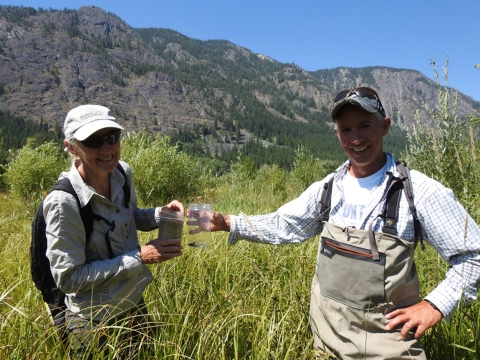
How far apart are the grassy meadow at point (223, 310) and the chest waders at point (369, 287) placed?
0.23m

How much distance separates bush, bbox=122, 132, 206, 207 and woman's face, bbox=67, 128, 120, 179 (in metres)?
8.06

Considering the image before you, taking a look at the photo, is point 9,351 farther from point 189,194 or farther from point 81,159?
point 189,194

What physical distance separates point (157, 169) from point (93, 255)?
967cm

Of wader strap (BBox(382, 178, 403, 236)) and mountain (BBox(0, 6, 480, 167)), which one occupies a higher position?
mountain (BBox(0, 6, 480, 167))

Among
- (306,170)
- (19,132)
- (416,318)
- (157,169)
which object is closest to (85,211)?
(416,318)

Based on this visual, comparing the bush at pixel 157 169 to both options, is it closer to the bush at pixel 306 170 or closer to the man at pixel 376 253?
the bush at pixel 306 170

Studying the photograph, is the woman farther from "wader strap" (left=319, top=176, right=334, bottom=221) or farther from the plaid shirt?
the plaid shirt

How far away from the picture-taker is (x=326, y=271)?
1888 mm

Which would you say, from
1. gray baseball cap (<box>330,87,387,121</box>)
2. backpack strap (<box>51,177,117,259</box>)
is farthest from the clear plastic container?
gray baseball cap (<box>330,87,387,121</box>)

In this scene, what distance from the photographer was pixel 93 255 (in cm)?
183

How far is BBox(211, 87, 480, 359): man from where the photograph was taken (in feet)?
5.41

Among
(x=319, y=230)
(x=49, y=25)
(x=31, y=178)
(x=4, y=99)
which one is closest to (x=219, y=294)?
(x=319, y=230)

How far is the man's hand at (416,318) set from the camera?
64.2 inches

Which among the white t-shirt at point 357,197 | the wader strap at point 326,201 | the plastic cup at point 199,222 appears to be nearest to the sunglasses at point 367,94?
the white t-shirt at point 357,197
